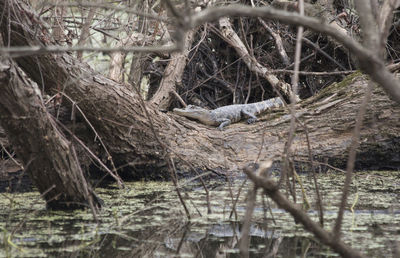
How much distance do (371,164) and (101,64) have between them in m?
6.88

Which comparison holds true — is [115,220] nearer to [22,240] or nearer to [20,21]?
[22,240]

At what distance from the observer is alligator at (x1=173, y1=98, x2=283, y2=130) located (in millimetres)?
7109

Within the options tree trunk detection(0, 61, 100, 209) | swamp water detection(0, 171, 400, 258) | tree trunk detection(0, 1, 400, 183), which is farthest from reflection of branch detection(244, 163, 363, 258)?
tree trunk detection(0, 1, 400, 183)

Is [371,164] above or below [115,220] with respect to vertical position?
above

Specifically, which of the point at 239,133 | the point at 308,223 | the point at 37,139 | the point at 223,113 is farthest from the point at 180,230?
the point at 223,113

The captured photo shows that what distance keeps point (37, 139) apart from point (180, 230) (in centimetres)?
116

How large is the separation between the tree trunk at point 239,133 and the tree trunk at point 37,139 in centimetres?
131

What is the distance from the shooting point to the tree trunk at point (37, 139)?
3.55m

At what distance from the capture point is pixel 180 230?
3.78 metres

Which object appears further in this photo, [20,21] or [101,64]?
[101,64]

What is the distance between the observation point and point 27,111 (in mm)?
3613

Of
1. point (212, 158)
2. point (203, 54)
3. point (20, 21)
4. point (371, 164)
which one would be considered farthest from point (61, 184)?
point (203, 54)

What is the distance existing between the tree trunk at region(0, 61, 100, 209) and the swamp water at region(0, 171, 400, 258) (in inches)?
8.6

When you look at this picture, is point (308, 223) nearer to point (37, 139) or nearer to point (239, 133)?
point (37, 139)
